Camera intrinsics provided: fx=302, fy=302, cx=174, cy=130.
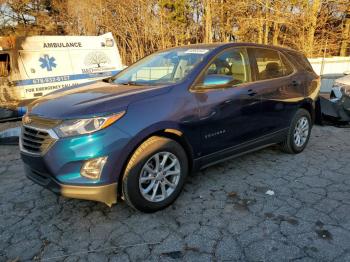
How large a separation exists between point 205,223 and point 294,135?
2493mm

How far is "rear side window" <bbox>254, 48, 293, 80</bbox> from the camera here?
13.4ft

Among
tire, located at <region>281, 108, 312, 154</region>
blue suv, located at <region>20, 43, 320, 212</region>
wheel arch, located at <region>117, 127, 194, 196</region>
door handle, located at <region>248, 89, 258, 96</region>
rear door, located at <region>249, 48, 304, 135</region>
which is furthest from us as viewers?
tire, located at <region>281, 108, 312, 154</region>

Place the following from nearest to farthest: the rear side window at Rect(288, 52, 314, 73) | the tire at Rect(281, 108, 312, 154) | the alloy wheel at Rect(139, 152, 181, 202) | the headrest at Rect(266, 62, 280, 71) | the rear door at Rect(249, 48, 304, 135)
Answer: the alloy wheel at Rect(139, 152, 181, 202) < the rear door at Rect(249, 48, 304, 135) < the headrest at Rect(266, 62, 280, 71) < the tire at Rect(281, 108, 312, 154) < the rear side window at Rect(288, 52, 314, 73)

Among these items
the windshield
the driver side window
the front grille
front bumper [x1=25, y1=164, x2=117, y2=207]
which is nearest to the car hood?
the front grille

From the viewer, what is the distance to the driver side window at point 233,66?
3.53m

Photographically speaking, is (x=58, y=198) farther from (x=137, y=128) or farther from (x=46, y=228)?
(x=137, y=128)

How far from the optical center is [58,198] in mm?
3479

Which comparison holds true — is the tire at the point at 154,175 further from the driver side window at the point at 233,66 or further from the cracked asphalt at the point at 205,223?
the driver side window at the point at 233,66

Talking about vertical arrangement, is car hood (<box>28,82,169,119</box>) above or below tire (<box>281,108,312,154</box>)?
above

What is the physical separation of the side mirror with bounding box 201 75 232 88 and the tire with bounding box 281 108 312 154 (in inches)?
68.6

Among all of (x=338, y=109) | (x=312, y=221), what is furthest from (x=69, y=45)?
(x=312, y=221)

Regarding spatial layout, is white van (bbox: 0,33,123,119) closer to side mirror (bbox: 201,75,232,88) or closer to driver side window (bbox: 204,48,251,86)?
driver side window (bbox: 204,48,251,86)

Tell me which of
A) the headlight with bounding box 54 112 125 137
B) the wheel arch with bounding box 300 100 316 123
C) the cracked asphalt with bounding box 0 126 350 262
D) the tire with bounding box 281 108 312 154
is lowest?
the cracked asphalt with bounding box 0 126 350 262

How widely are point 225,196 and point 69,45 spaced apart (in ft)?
22.5
